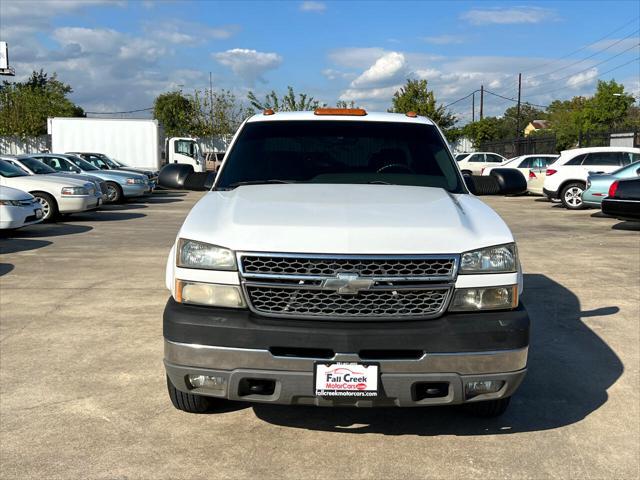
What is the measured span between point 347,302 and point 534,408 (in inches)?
69.8

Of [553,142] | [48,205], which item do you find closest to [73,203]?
[48,205]

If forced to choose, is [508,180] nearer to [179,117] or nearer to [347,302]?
[347,302]

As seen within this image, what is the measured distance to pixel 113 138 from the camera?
30.5 m

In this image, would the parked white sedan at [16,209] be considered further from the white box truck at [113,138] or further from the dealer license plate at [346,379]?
the white box truck at [113,138]

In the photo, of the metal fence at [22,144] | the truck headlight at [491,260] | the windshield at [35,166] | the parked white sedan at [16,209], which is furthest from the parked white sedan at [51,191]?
the metal fence at [22,144]

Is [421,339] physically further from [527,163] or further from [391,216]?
[527,163]

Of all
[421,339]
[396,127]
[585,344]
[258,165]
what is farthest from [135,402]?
[585,344]

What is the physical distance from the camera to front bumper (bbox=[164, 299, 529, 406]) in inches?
123

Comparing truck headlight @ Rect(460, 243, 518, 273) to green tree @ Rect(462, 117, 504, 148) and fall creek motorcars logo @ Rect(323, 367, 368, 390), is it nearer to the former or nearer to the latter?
fall creek motorcars logo @ Rect(323, 367, 368, 390)

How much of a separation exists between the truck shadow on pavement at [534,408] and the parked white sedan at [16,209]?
9051mm

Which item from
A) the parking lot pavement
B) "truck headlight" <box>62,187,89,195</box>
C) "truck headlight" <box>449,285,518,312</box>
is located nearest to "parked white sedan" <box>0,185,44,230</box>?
"truck headlight" <box>62,187,89,195</box>

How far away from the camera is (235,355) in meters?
3.16

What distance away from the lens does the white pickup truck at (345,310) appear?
124 inches

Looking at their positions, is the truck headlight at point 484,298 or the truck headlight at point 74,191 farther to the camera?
the truck headlight at point 74,191
